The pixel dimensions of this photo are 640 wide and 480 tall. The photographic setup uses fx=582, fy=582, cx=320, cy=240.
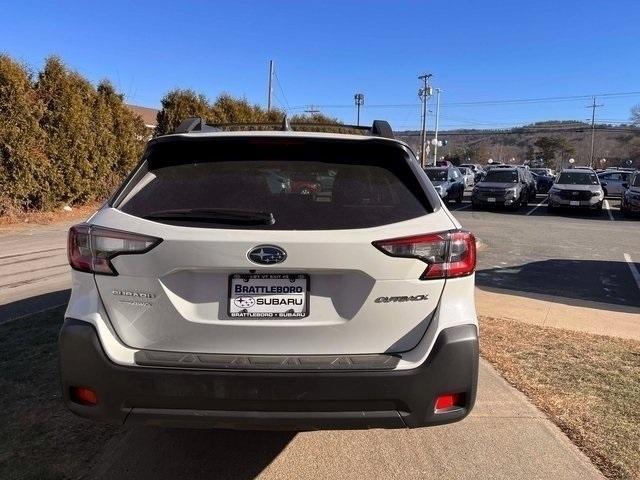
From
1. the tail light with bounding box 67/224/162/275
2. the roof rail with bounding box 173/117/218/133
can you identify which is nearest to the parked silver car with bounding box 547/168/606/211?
the roof rail with bounding box 173/117/218/133

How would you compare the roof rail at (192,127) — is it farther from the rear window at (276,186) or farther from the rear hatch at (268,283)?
the rear hatch at (268,283)

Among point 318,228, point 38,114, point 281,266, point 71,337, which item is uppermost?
point 38,114

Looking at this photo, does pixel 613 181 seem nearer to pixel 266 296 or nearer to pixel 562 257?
pixel 562 257

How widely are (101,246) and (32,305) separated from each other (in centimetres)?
470

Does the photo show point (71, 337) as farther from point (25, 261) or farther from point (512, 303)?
point (25, 261)

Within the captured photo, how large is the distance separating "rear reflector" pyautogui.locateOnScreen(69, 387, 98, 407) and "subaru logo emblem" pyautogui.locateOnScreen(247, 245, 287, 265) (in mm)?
936

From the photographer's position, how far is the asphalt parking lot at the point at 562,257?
28.3ft

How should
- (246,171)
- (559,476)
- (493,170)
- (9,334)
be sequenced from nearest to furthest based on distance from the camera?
(246,171), (559,476), (9,334), (493,170)

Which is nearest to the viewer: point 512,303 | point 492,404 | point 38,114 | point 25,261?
point 492,404

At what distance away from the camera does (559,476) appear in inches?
125

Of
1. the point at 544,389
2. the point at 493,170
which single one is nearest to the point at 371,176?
the point at 544,389

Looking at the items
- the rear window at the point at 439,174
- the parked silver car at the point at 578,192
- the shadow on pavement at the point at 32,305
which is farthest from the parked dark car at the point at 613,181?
the shadow on pavement at the point at 32,305

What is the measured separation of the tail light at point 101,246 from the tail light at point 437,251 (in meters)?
1.04

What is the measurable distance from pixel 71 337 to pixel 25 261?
8102 mm
